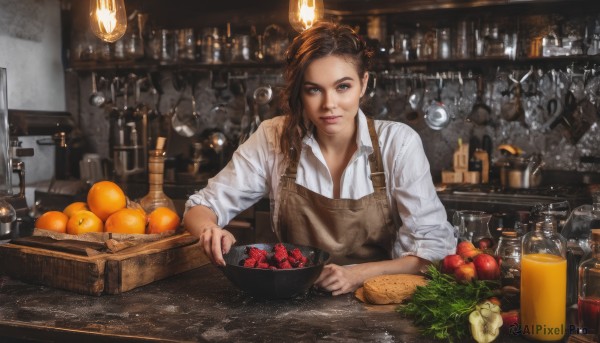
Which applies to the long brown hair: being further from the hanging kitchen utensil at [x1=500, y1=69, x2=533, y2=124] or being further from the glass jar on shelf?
the hanging kitchen utensil at [x1=500, y1=69, x2=533, y2=124]

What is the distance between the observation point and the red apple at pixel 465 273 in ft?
5.47

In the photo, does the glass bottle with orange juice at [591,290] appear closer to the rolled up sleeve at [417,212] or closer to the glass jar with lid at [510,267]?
the glass jar with lid at [510,267]

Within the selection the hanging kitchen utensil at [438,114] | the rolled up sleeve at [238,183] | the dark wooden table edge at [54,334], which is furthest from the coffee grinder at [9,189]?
the hanging kitchen utensil at [438,114]

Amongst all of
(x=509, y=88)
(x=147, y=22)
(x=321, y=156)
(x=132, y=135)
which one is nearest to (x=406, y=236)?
(x=321, y=156)

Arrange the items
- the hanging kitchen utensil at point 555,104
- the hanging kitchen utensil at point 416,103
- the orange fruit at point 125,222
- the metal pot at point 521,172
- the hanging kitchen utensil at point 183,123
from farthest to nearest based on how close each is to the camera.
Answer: the hanging kitchen utensil at point 183,123 → the hanging kitchen utensil at point 416,103 → the hanging kitchen utensil at point 555,104 → the metal pot at point 521,172 → the orange fruit at point 125,222

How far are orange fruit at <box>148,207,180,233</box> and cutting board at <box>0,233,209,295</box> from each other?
5 centimetres

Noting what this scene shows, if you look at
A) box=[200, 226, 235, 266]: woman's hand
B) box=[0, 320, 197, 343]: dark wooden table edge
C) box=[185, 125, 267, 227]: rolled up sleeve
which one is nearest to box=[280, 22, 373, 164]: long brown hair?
box=[185, 125, 267, 227]: rolled up sleeve

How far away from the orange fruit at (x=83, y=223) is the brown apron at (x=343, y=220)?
2.12ft

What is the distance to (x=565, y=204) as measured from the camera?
2.09 meters

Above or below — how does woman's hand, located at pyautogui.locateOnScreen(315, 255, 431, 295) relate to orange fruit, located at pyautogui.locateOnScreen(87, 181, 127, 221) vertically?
below

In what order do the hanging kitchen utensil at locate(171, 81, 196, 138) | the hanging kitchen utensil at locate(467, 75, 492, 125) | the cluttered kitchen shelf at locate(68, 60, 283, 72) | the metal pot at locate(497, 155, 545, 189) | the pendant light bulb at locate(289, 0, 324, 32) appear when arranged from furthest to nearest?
the hanging kitchen utensil at locate(171, 81, 196, 138), the cluttered kitchen shelf at locate(68, 60, 283, 72), the hanging kitchen utensil at locate(467, 75, 492, 125), the metal pot at locate(497, 155, 545, 189), the pendant light bulb at locate(289, 0, 324, 32)

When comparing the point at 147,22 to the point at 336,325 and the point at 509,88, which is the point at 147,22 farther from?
the point at 336,325

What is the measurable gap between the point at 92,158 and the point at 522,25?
3.24 meters

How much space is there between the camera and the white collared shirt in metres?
2.11
